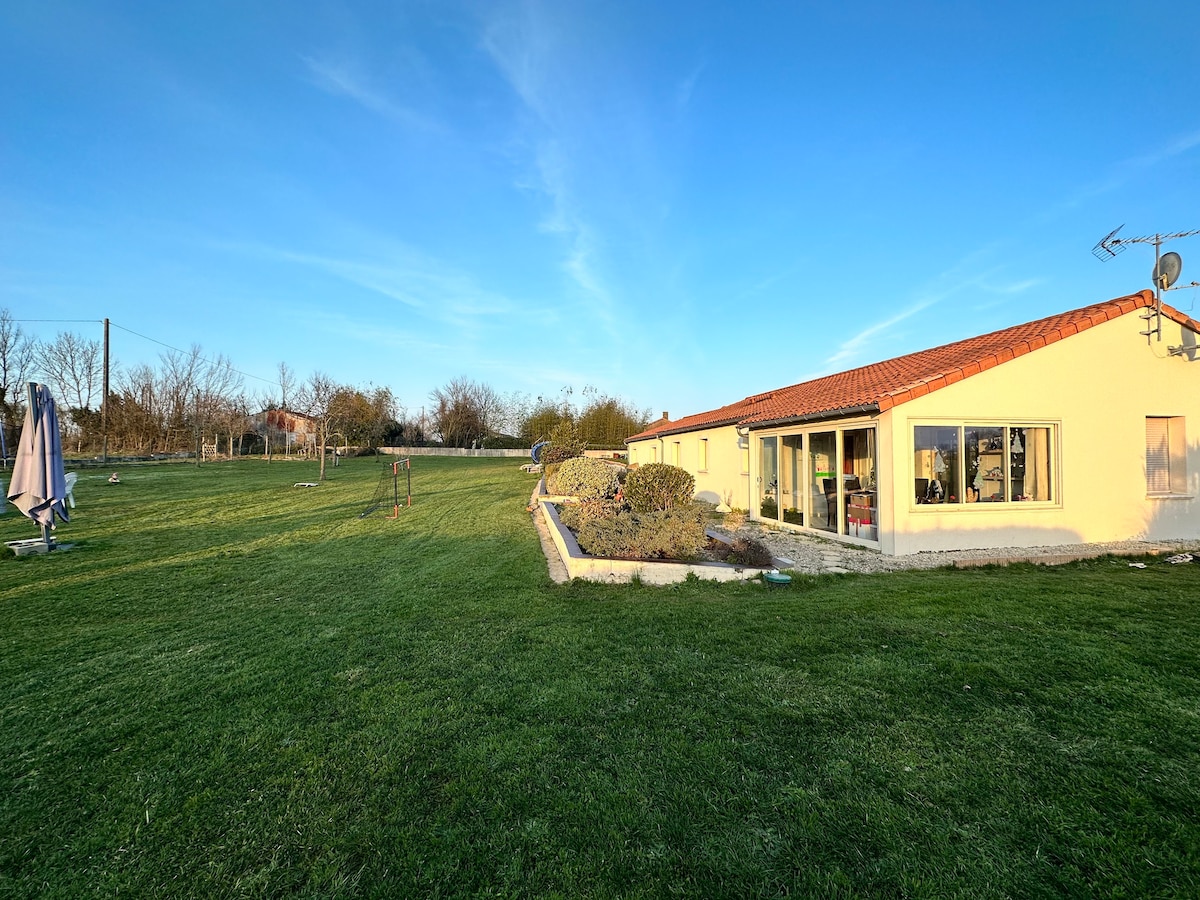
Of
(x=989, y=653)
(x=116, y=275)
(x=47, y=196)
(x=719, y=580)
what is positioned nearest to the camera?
(x=989, y=653)

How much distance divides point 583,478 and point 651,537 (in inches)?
258

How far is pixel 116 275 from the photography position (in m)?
18.6

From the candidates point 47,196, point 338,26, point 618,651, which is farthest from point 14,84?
point 618,651

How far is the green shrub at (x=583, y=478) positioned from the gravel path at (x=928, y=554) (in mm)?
4853

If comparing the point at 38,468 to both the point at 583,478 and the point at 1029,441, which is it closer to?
the point at 583,478

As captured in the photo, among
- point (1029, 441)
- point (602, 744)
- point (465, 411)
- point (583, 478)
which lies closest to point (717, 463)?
point (583, 478)

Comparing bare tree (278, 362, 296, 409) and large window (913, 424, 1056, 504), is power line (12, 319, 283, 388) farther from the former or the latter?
large window (913, 424, 1056, 504)

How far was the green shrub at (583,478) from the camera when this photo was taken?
13066mm

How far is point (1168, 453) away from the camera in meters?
9.36

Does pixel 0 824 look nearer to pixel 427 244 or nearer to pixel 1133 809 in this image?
pixel 1133 809

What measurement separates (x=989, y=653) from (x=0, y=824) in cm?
579

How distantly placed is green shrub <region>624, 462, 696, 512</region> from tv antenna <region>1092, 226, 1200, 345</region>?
28.2 feet

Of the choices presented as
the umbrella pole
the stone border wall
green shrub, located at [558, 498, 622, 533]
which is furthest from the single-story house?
the umbrella pole

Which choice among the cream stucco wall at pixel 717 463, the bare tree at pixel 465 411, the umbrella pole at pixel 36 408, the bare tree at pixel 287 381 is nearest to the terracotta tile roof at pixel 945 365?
the cream stucco wall at pixel 717 463
